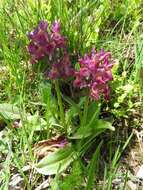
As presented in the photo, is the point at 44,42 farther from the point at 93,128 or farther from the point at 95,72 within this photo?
the point at 93,128

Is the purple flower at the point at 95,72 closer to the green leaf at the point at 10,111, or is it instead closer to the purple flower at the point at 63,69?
the purple flower at the point at 63,69

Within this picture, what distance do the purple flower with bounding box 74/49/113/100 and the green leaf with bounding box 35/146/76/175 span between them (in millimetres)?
261

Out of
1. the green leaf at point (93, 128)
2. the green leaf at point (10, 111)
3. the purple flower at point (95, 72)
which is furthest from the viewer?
the green leaf at point (10, 111)

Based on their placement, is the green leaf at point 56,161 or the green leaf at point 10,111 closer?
A: the green leaf at point 56,161

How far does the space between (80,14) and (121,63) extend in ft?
0.98

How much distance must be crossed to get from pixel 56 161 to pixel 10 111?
12.3 inches

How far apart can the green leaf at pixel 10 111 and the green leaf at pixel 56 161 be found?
0.25 m

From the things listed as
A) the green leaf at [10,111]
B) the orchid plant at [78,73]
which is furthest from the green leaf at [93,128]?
the green leaf at [10,111]

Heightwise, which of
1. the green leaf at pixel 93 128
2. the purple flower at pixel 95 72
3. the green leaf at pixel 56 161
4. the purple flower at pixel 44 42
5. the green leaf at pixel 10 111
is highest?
the purple flower at pixel 44 42

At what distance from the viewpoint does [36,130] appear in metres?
1.83

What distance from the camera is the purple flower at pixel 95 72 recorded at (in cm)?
159

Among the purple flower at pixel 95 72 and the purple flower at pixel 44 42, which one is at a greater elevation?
the purple flower at pixel 44 42

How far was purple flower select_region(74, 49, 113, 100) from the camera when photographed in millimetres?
1593

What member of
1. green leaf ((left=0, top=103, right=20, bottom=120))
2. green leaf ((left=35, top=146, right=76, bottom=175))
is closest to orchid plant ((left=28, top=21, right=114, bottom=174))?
green leaf ((left=35, top=146, right=76, bottom=175))
